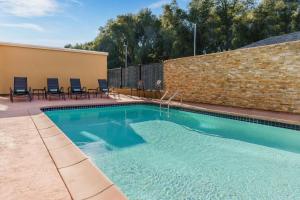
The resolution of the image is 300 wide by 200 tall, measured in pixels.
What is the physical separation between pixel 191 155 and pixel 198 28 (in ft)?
71.3

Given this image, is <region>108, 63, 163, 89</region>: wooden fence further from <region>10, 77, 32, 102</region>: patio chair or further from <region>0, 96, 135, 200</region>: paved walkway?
<region>0, 96, 135, 200</region>: paved walkway

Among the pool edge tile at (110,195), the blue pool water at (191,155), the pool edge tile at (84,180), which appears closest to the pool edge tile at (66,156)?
the pool edge tile at (84,180)

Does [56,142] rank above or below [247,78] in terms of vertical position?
below

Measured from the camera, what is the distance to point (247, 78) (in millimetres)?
7676

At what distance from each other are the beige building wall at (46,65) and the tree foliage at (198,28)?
1291cm

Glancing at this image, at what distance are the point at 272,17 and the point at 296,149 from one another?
18697 millimetres

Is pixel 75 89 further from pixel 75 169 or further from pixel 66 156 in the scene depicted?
pixel 75 169

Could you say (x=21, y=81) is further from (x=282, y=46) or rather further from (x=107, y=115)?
(x=282, y=46)

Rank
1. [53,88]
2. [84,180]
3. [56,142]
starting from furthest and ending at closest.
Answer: [53,88], [56,142], [84,180]

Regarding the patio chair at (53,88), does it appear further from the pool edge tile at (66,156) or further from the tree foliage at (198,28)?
the tree foliage at (198,28)

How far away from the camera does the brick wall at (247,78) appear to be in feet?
21.8

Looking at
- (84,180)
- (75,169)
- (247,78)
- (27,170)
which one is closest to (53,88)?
(247,78)

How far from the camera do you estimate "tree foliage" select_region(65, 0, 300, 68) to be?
20438 mm

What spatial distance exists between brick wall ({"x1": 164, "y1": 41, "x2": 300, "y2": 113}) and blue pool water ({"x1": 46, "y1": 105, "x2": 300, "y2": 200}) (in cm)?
144
